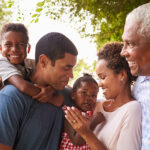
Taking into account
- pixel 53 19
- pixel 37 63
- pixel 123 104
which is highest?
pixel 53 19

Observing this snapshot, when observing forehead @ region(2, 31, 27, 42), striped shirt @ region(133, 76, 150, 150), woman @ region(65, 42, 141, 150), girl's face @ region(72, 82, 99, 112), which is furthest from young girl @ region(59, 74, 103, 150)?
forehead @ region(2, 31, 27, 42)

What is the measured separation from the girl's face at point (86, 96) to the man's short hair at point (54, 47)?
0.73m

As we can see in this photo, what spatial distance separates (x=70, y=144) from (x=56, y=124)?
0.30m

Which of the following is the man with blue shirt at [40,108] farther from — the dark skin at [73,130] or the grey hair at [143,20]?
the grey hair at [143,20]

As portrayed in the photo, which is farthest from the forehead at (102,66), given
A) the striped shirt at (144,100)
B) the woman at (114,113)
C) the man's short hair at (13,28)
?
the man's short hair at (13,28)

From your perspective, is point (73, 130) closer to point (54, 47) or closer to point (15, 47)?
point (54, 47)

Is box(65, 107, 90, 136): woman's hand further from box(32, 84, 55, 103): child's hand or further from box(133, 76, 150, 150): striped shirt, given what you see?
box(133, 76, 150, 150): striped shirt

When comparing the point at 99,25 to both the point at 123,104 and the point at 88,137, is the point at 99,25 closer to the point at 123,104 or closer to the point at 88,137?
the point at 123,104

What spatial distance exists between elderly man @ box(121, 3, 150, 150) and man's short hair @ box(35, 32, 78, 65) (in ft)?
1.90

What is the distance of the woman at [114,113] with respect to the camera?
6.29 feet

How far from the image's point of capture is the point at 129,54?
2006 millimetres

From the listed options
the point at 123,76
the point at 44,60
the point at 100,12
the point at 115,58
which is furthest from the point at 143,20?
the point at 100,12

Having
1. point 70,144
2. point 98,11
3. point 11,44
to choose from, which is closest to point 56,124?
point 70,144

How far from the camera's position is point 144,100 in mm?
2008
